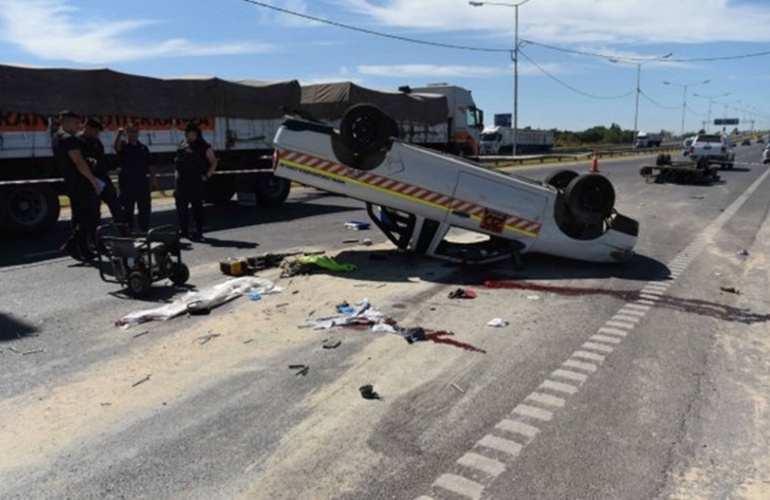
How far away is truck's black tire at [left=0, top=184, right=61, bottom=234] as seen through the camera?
10.2 meters

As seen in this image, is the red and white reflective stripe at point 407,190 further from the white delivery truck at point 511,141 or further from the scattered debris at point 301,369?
the white delivery truck at point 511,141

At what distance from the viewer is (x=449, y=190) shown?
7695 mm

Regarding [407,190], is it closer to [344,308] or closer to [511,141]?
[344,308]

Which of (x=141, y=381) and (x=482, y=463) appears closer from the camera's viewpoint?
(x=482, y=463)

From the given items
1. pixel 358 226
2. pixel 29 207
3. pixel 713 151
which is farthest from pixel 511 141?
pixel 29 207

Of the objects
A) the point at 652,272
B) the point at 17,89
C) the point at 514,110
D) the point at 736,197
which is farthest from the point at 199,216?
the point at 514,110

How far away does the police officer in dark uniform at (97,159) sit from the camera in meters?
8.26

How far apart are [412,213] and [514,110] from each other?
108 feet

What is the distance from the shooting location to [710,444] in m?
3.49

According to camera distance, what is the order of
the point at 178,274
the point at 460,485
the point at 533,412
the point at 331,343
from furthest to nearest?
1. the point at 178,274
2. the point at 331,343
3. the point at 533,412
4. the point at 460,485

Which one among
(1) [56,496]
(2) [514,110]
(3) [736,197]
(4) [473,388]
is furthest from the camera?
(2) [514,110]

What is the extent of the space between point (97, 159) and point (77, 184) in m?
0.64

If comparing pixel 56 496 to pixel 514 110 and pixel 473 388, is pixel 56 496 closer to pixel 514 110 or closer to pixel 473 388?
pixel 473 388

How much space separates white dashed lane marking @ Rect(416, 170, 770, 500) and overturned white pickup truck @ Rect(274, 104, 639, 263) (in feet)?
4.19
